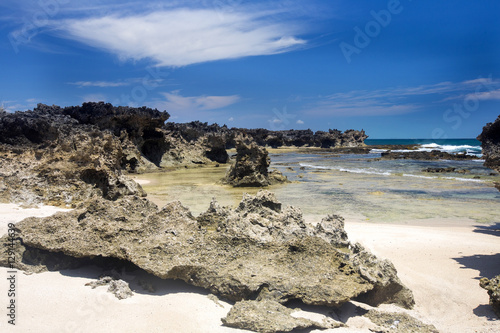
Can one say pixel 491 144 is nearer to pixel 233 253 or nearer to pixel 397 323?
pixel 397 323

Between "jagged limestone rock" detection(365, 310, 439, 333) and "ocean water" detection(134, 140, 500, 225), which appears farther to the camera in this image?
"ocean water" detection(134, 140, 500, 225)

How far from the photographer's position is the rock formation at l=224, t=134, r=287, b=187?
17.3 m

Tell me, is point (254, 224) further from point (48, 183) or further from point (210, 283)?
point (48, 183)

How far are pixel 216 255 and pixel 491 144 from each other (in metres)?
6.04

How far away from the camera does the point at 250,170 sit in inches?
688

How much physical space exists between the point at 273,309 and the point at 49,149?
824 centimetres

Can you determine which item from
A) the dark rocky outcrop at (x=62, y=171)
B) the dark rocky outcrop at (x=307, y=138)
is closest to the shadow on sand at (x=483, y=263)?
the dark rocky outcrop at (x=62, y=171)

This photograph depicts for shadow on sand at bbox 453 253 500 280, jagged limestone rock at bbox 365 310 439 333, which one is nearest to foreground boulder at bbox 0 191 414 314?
jagged limestone rock at bbox 365 310 439 333

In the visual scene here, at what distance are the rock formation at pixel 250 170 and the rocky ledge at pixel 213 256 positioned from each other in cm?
1288

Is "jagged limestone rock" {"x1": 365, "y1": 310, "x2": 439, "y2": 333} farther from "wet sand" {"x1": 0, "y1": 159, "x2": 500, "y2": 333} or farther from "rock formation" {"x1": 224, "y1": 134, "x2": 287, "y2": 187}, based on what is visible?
"rock formation" {"x1": 224, "y1": 134, "x2": 287, "y2": 187}

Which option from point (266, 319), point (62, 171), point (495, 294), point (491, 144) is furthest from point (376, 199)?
point (266, 319)

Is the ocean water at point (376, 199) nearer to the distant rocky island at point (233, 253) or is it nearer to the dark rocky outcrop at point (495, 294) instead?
the distant rocky island at point (233, 253)

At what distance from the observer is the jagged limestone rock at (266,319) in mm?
3029

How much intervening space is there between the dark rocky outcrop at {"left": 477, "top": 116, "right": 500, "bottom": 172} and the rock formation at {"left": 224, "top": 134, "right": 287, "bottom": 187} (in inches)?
436
